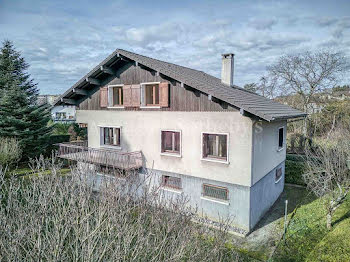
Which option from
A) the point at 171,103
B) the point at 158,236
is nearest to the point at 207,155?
the point at 171,103

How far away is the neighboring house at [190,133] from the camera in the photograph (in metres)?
11.4

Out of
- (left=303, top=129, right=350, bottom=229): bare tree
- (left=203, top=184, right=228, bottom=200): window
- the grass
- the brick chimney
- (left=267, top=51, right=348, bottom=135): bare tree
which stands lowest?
the grass

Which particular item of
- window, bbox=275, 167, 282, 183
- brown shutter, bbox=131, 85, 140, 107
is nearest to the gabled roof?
brown shutter, bbox=131, 85, 140, 107

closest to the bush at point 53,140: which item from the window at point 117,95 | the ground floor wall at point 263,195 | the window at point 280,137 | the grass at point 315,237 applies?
the window at point 117,95

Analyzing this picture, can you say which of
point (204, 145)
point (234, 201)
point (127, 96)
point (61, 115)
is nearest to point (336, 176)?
point (234, 201)

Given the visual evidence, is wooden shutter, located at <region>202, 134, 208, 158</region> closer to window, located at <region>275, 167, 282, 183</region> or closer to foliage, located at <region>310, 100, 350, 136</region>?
window, located at <region>275, 167, 282, 183</region>

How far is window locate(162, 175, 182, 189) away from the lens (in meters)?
13.5

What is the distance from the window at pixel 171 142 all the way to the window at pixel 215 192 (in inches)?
101

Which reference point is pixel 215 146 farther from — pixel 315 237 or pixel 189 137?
pixel 315 237

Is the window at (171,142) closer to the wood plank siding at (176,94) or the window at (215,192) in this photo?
the wood plank siding at (176,94)

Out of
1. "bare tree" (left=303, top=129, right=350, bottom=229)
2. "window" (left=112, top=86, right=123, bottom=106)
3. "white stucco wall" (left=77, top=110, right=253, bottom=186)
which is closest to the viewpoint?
"bare tree" (left=303, top=129, right=350, bottom=229)

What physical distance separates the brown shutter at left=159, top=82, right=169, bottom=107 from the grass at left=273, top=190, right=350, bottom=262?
9.07 m

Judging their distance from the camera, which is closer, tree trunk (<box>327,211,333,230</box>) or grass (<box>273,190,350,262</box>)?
grass (<box>273,190,350,262</box>)

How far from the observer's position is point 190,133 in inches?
499
